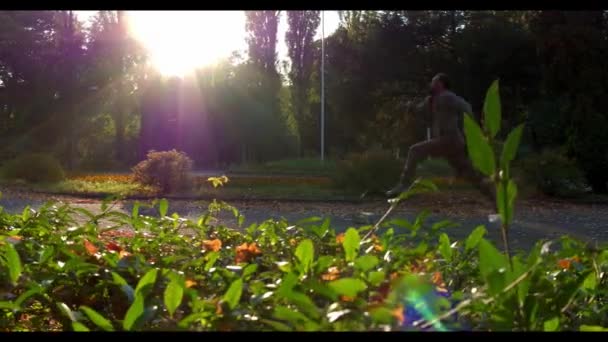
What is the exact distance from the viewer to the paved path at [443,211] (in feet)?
34.5

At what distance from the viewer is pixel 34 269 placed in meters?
1.29

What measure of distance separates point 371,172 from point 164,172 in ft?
15.8

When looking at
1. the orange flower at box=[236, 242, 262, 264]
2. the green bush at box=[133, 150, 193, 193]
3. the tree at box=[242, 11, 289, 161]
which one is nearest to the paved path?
the green bush at box=[133, 150, 193, 193]

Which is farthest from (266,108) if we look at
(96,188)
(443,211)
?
(443,211)

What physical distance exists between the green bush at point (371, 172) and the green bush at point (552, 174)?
2969mm

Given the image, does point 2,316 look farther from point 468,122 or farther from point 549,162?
point 549,162

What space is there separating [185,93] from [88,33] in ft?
15.6

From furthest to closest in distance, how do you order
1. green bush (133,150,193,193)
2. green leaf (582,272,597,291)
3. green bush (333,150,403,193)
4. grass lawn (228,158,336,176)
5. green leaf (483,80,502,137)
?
grass lawn (228,158,336,176) < green bush (133,150,193,193) < green bush (333,150,403,193) < green leaf (582,272,597,291) < green leaf (483,80,502,137)

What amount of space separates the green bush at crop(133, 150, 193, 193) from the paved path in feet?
5.46

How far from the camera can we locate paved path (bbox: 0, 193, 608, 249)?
1051 centimetres

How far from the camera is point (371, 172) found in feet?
51.5

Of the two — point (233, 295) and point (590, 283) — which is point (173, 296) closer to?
point (233, 295)

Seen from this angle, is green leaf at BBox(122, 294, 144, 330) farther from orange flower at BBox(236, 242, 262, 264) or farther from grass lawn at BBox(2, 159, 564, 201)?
grass lawn at BBox(2, 159, 564, 201)
